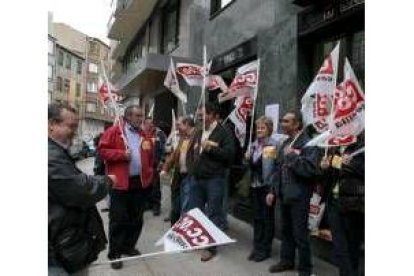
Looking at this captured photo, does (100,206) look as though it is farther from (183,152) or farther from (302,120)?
(302,120)

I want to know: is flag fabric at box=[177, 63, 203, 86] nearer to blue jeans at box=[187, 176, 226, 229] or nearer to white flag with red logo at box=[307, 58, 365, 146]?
blue jeans at box=[187, 176, 226, 229]

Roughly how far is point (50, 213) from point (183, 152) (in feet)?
15.1

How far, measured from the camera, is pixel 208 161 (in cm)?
699

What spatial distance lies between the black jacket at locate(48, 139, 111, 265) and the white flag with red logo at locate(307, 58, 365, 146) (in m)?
2.16

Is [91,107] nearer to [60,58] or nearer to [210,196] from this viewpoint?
[60,58]

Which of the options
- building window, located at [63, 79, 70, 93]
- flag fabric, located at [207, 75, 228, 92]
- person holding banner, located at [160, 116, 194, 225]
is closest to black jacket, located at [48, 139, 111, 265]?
person holding banner, located at [160, 116, 194, 225]

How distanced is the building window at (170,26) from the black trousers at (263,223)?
10653mm

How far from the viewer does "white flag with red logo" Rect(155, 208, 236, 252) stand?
14.3ft

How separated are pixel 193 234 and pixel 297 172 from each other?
1651 millimetres

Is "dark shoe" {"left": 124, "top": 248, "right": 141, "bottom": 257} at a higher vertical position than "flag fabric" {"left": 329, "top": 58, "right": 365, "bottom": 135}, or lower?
lower

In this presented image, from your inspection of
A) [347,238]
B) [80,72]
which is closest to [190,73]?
[347,238]

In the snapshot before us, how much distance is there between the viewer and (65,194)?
136 inches

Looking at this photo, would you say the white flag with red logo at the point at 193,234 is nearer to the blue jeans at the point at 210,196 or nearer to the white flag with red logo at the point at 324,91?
the white flag with red logo at the point at 324,91
